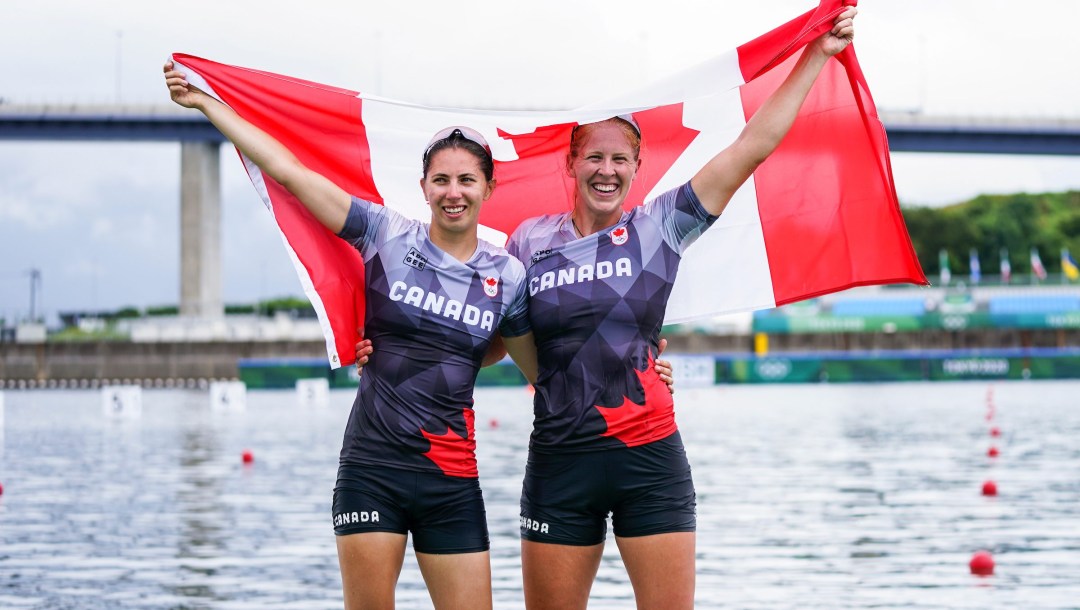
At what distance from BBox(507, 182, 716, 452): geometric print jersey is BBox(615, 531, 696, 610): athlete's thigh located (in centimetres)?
38

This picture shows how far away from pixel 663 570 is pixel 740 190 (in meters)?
2.01

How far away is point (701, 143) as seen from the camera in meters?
6.78

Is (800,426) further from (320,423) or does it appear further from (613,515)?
(613,515)

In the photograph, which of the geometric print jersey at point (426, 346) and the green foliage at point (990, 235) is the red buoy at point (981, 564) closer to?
the geometric print jersey at point (426, 346)

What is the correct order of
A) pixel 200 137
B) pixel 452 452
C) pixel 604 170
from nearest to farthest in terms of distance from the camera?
pixel 452 452, pixel 604 170, pixel 200 137

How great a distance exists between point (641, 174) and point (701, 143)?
13.2 inches

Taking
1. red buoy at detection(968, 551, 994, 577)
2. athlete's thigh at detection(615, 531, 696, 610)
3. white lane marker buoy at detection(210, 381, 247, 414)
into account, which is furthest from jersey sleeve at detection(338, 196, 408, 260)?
white lane marker buoy at detection(210, 381, 247, 414)

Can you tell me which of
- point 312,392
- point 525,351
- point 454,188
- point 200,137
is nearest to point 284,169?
point 454,188

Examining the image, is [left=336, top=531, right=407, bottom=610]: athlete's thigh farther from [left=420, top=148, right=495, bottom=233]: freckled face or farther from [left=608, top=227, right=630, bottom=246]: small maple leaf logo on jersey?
[left=608, top=227, right=630, bottom=246]: small maple leaf logo on jersey

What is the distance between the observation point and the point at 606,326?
5.37 metres

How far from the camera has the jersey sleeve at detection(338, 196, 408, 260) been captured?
5562 millimetres

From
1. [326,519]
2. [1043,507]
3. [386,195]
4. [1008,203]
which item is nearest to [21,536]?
[326,519]

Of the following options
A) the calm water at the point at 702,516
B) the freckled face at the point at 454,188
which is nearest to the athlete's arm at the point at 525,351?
the freckled face at the point at 454,188

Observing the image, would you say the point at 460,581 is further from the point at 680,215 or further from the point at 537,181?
the point at 537,181
